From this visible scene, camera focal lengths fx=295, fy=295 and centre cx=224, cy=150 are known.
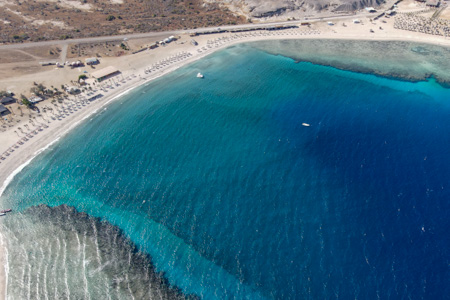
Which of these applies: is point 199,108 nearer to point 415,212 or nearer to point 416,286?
point 415,212

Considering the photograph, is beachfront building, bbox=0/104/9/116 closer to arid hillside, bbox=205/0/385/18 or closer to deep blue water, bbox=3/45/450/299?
deep blue water, bbox=3/45/450/299

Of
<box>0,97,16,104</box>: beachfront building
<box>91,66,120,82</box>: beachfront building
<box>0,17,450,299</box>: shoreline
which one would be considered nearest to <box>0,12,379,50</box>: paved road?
<box>0,17,450,299</box>: shoreline

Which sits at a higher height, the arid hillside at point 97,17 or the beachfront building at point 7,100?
the arid hillside at point 97,17

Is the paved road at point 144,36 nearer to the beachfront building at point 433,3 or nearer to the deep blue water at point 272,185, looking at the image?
the beachfront building at point 433,3

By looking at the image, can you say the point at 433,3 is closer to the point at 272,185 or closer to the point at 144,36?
the point at 144,36

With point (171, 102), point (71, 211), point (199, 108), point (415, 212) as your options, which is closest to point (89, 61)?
point (171, 102)

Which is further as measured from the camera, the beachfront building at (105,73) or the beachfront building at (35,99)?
the beachfront building at (105,73)

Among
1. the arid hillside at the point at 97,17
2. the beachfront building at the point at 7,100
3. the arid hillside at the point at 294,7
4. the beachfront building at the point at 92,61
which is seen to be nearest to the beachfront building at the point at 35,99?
the beachfront building at the point at 7,100
